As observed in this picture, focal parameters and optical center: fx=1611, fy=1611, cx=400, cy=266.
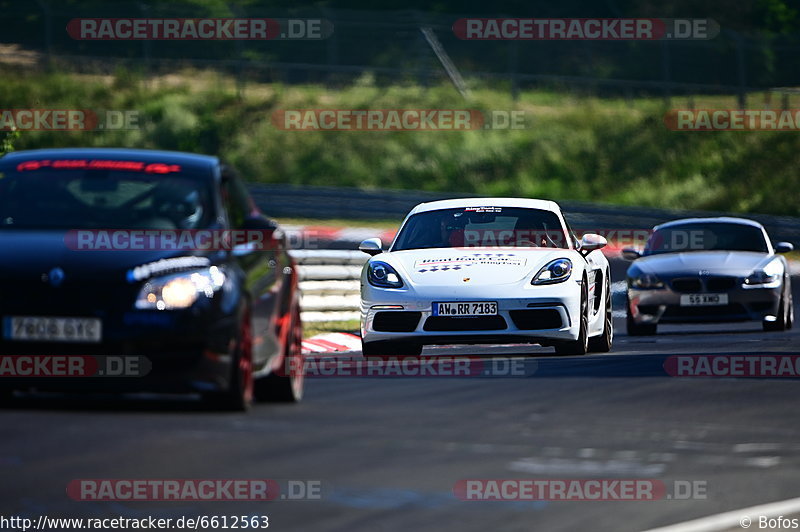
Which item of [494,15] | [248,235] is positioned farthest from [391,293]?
[494,15]

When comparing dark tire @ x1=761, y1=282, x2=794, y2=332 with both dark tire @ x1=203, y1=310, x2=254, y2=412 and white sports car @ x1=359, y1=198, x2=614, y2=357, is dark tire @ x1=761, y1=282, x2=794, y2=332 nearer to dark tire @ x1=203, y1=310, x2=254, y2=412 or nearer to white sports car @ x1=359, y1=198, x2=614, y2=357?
white sports car @ x1=359, y1=198, x2=614, y2=357

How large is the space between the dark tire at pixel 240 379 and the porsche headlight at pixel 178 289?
0.23 m

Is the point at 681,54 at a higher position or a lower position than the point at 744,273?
higher

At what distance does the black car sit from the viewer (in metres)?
6.71

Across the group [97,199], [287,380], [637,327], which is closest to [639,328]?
[637,327]

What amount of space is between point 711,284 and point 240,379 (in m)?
11.0

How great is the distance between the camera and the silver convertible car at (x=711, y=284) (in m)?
17.2

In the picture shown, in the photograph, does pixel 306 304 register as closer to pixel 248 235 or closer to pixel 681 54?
pixel 248 235

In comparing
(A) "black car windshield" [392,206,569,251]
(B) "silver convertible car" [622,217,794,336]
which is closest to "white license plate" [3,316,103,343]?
(A) "black car windshield" [392,206,569,251]

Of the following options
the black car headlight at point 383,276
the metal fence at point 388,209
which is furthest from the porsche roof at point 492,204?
the metal fence at point 388,209

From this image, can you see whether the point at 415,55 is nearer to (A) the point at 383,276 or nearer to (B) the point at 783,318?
(B) the point at 783,318

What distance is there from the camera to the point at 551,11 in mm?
53906

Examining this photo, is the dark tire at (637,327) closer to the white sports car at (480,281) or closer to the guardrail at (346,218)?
the guardrail at (346,218)

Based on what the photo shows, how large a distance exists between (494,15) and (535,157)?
41.4 ft
